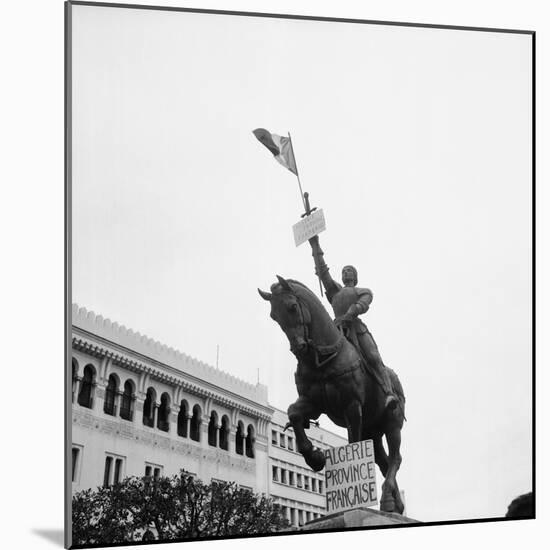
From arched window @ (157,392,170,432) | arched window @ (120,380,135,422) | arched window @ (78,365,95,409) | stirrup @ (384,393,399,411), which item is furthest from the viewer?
stirrup @ (384,393,399,411)

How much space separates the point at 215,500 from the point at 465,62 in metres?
7.44

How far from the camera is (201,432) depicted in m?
18.2

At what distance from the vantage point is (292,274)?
1847 cm

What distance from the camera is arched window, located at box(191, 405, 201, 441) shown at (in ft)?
59.7

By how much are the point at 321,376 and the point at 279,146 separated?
3.25 metres

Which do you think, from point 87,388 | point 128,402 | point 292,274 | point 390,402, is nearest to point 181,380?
point 128,402

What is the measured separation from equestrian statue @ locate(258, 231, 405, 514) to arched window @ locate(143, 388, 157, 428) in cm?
192

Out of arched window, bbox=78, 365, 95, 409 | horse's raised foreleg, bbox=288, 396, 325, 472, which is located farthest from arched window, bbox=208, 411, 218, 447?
arched window, bbox=78, 365, 95, 409

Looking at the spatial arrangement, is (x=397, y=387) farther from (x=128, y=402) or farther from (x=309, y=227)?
(x=128, y=402)

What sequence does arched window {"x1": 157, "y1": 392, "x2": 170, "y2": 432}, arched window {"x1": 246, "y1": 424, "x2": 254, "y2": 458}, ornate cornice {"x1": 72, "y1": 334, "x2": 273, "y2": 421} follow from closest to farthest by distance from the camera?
ornate cornice {"x1": 72, "y1": 334, "x2": 273, "y2": 421}
arched window {"x1": 157, "y1": 392, "x2": 170, "y2": 432}
arched window {"x1": 246, "y1": 424, "x2": 254, "y2": 458}

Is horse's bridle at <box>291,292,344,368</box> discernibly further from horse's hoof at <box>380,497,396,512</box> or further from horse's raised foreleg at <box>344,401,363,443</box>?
horse's hoof at <box>380,497,396,512</box>

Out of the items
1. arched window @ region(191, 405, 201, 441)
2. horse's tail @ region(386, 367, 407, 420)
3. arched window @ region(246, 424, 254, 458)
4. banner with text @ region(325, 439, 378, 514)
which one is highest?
horse's tail @ region(386, 367, 407, 420)

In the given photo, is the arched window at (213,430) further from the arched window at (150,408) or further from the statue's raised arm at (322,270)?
the statue's raised arm at (322,270)

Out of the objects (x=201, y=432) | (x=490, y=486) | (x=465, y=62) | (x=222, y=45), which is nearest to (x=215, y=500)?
(x=201, y=432)
